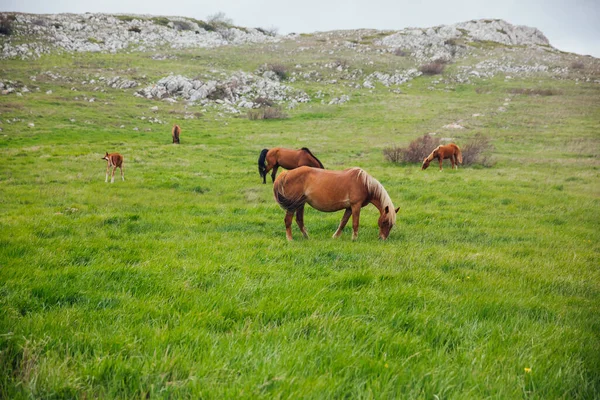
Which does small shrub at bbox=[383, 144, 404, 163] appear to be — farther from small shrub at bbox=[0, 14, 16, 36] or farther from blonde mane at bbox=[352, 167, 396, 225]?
small shrub at bbox=[0, 14, 16, 36]

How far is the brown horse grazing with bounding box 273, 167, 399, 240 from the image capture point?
7.66 metres

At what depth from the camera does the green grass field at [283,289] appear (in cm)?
256

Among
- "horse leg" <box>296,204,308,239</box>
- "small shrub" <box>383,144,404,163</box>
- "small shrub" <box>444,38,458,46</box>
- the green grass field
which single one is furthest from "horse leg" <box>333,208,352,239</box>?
"small shrub" <box>444,38,458,46</box>

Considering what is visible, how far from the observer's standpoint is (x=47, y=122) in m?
25.7

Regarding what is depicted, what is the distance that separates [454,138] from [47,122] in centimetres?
3133

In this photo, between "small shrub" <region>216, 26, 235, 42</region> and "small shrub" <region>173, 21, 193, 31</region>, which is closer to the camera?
"small shrub" <region>173, 21, 193, 31</region>

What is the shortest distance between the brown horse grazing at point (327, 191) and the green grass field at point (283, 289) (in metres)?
0.71

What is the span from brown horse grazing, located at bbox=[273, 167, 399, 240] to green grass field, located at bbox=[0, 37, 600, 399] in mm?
705

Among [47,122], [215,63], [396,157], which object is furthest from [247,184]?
[215,63]

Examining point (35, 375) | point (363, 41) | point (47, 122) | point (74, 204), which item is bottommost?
point (74, 204)

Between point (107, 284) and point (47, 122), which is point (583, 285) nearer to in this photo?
point (107, 284)

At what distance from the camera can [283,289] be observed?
174 inches

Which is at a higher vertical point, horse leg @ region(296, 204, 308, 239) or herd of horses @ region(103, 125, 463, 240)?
herd of horses @ region(103, 125, 463, 240)

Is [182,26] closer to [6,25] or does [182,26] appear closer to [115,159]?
[6,25]
